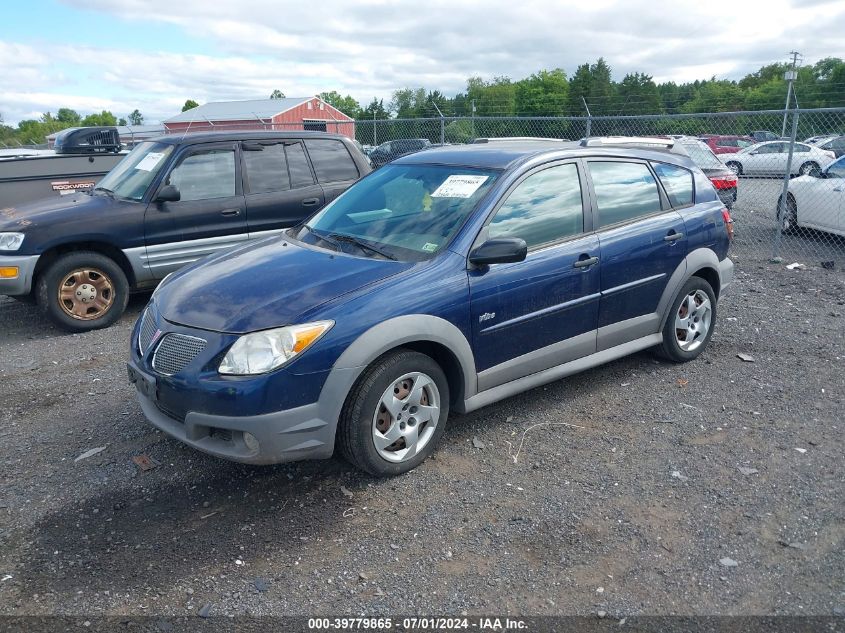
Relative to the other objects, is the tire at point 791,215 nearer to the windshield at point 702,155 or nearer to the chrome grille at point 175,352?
the windshield at point 702,155

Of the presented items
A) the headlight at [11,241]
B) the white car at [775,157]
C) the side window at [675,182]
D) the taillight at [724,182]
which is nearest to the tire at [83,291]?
the headlight at [11,241]

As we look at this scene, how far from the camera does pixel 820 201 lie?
10.5 metres

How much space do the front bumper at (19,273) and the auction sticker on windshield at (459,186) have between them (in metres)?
4.11

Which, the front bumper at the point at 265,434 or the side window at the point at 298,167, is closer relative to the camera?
the front bumper at the point at 265,434

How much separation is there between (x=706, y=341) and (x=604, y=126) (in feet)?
40.7

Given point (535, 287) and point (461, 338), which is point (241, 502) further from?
point (535, 287)

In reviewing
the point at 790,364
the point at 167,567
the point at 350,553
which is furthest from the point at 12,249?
the point at 790,364

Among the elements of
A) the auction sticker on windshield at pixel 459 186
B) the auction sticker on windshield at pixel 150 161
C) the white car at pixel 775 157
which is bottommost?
the white car at pixel 775 157

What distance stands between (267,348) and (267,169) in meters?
4.53

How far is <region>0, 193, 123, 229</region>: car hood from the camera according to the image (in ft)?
21.2

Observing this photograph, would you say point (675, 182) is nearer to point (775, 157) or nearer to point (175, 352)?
point (175, 352)

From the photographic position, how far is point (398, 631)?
2791mm

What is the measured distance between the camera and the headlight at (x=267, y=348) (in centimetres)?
339

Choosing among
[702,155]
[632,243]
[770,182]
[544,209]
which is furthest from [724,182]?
[544,209]
